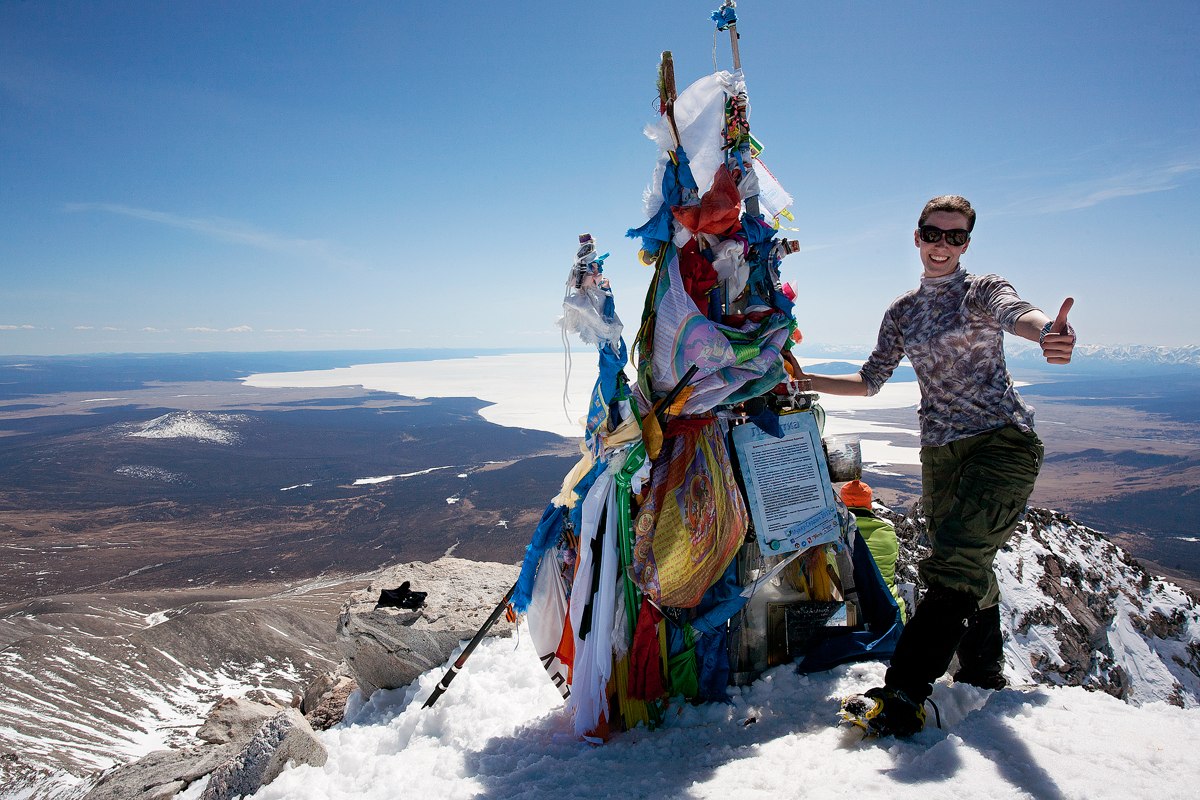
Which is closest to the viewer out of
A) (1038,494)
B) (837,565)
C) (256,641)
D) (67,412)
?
(837,565)

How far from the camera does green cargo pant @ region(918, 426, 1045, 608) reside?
Result: 86.3 inches

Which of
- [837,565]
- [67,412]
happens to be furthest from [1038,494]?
[67,412]

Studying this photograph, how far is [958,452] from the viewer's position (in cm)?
239

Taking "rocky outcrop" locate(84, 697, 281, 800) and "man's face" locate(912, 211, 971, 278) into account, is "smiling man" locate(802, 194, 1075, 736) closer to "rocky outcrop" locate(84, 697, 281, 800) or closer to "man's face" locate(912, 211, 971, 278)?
"man's face" locate(912, 211, 971, 278)

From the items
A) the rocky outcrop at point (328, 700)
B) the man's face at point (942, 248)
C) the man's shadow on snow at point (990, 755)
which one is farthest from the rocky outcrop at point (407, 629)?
the man's face at point (942, 248)

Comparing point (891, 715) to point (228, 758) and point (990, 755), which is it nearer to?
point (990, 755)

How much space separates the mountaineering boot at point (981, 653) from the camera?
2.57 metres

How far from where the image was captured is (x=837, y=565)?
3186 millimetres

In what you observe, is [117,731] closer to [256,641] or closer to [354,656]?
[256,641]

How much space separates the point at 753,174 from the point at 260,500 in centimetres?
5739

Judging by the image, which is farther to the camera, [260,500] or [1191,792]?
[260,500]

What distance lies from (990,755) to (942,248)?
1.76 metres

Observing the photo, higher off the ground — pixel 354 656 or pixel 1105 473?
pixel 354 656

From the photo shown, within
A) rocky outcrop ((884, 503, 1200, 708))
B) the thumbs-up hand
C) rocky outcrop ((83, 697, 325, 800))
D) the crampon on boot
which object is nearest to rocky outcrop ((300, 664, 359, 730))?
rocky outcrop ((83, 697, 325, 800))
